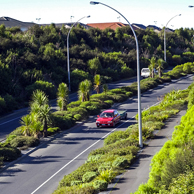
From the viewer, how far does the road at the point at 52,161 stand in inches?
635

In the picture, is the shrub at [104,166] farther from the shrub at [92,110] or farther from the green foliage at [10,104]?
the green foliage at [10,104]

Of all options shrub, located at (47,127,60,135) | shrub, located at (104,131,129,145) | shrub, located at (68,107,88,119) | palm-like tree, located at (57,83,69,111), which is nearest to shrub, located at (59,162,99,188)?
shrub, located at (104,131,129,145)

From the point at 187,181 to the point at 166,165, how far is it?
1.58 metres

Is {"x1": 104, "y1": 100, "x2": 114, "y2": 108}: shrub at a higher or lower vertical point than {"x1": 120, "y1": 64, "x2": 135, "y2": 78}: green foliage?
lower

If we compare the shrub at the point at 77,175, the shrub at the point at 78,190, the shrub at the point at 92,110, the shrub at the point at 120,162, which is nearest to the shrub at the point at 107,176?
the shrub at the point at 78,190

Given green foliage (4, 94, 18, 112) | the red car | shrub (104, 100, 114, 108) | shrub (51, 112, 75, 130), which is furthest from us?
shrub (104, 100, 114, 108)

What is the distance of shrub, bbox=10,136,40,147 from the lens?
74.5 feet

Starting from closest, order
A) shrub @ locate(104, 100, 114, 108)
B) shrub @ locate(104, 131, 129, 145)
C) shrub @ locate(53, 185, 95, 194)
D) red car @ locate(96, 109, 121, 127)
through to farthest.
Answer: shrub @ locate(53, 185, 95, 194) → shrub @ locate(104, 131, 129, 145) → red car @ locate(96, 109, 121, 127) → shrub @ locate(104, 100, 114, 108)

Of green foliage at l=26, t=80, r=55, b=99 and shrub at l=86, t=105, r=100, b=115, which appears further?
green foliage at l=26, t=80, r=55, b=99

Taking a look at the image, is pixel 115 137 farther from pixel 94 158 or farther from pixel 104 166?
pixel 104 166

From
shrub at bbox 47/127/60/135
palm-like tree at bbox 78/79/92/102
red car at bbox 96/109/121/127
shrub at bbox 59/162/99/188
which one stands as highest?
palm-like tree at bbox 78/79/92/102

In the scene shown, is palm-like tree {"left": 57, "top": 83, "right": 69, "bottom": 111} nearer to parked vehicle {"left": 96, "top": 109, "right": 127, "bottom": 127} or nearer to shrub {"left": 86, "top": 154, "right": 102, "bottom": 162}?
parked vehicle {"left": 96, "top": 109, "right": 127, "bottom": 127}

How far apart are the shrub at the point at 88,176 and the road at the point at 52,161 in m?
1.81

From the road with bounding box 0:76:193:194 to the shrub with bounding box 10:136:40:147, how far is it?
0.61 m
